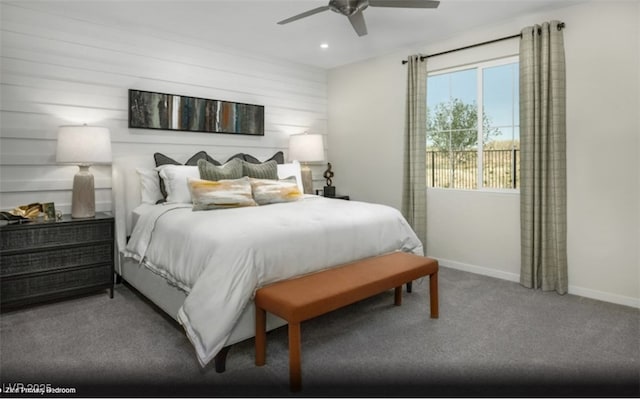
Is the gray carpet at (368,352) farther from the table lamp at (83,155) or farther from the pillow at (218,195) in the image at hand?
the pillow at (218,195)

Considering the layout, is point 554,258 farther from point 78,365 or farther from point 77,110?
point 77,110

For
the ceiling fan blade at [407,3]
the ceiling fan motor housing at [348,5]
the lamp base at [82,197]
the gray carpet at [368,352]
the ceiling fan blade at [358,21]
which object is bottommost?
the gray carpet at [368,352]

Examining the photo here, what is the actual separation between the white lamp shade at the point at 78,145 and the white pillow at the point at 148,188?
0.47 metres

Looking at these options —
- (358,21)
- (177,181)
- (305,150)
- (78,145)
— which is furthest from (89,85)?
(358,21)

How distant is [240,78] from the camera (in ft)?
14.7

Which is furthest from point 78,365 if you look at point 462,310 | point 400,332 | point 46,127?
point 462,310

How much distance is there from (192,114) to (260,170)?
0.98 m

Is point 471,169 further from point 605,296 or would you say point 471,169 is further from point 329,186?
point 329,186

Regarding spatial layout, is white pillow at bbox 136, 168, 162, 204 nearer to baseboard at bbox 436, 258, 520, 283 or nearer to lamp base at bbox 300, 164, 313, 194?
lamp base at bbox 300, 164, 313, 194

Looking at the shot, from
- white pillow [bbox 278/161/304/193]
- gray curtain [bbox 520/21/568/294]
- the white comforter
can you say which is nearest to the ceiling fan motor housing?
the white comforter

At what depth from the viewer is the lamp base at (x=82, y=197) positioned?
3158 mm

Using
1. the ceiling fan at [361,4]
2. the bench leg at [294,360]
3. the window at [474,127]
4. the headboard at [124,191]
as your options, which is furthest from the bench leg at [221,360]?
the window at [474,127]

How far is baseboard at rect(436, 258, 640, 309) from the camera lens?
10.0 ft

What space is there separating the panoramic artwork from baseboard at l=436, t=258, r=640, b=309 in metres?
2.74
